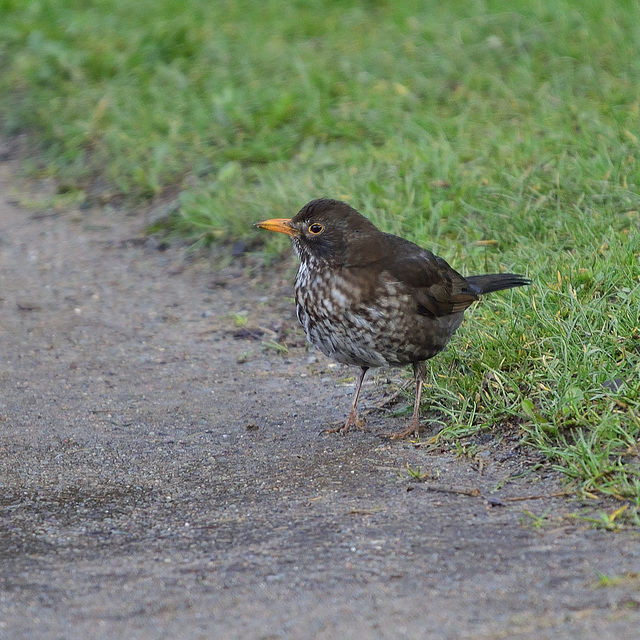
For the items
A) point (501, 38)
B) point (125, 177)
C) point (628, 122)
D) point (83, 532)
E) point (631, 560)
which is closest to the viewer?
point (631, 560)

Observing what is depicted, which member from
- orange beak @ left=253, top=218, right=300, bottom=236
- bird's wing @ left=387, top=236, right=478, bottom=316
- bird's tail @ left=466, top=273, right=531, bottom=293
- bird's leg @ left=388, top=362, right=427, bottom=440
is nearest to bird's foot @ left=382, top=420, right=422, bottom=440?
bird's leg @ left=388, top=362, right=427, bottom=440

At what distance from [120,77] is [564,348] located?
6.56 metres

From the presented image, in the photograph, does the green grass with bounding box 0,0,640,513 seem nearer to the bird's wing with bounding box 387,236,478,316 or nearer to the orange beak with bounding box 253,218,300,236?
the bird's wing with bounding box 387,236,478,316

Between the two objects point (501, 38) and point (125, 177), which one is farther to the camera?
point (501, 38)

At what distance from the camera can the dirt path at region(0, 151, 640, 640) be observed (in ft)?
11.1

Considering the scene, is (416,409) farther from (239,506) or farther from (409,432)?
(239,506)

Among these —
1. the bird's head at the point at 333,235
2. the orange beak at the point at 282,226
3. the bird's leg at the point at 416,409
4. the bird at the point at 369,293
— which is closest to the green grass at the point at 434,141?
the bird's leg at the point at 416,409

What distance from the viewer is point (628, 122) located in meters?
7.62

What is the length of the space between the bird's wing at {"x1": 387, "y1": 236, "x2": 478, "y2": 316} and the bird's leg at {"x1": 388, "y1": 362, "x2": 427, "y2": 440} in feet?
1.00

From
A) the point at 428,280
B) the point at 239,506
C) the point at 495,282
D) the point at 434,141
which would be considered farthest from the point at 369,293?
the point at 434,141

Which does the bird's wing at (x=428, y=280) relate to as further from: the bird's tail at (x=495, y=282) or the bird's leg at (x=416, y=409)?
the bird's leg at (x=416, y=409)

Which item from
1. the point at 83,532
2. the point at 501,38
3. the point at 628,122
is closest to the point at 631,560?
the point at 83,532

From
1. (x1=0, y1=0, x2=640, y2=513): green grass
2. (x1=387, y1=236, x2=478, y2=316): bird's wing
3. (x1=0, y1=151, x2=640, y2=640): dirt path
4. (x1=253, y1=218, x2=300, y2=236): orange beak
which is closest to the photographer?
(x1=0, y1=151, x2=640, y2=640): dirt path

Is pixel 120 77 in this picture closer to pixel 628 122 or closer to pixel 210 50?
pixel 210 50
